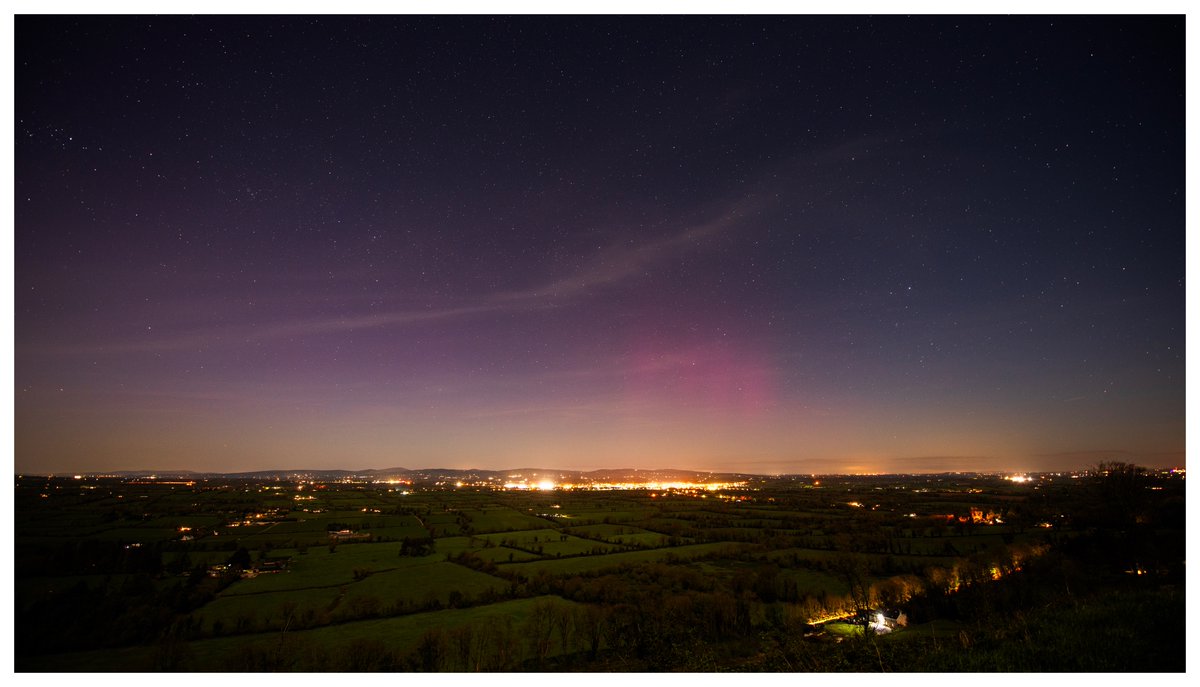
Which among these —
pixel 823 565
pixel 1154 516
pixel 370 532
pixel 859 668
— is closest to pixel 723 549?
pixel 823 565

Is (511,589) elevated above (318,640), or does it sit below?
below

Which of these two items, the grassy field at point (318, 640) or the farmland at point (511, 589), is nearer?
the grassy field at point (318, 640)

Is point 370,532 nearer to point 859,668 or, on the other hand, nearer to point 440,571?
point 440,571

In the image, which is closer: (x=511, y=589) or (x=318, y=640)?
(x=318, y=640)

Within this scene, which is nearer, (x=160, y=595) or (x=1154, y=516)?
(x=160, y=595)

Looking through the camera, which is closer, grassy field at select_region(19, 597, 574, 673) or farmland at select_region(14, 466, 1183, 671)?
grassy field at select_region(19, 597, 574, 673)

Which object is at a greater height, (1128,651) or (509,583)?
(1128,651)
